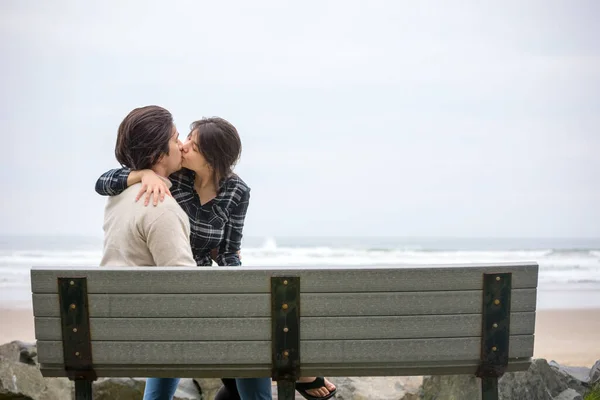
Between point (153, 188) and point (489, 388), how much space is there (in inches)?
53.9

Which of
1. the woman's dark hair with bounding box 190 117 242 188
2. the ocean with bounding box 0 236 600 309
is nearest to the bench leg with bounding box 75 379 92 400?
the woman's dark hair with bounding box 190 117 242 188

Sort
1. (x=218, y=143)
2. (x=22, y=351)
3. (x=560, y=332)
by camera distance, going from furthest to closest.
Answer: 1. (x=560, y=332)
2. (x=22, y=351)
3. (x=218, y=143)

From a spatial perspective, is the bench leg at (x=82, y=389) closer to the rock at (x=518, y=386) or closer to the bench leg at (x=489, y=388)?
the bench leg at (x=489, y=388)

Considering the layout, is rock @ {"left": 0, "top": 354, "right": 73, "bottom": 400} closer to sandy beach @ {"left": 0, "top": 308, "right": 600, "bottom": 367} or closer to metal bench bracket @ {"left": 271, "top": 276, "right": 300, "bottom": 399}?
metal bench bracket @ {"left": 271, "top": 276, "right": 300, "bottom": 399}

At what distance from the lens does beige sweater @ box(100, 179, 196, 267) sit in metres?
2.15

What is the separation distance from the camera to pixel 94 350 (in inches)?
82.7

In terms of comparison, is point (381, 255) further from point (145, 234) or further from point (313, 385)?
point (145, 234)

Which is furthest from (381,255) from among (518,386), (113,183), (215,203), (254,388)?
(113,183)

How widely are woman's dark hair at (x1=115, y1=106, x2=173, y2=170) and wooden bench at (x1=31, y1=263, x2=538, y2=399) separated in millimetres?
524

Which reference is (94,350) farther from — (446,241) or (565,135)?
(565,135)

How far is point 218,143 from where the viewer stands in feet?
8.45

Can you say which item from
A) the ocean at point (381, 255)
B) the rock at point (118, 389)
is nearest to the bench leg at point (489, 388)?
the rock at point (118, 389)

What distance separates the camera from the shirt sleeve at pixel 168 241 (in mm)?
2143

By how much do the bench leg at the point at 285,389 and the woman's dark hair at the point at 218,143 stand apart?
0.93 metres
